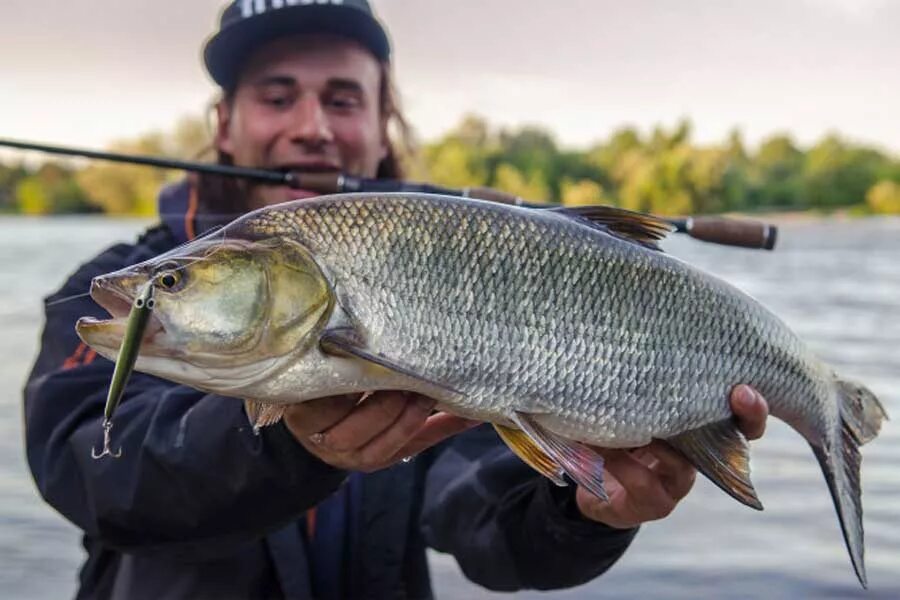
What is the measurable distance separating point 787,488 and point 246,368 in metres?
5.62

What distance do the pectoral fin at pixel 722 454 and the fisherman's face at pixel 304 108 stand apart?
170cm

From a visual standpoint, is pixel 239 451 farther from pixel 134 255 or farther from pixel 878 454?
pixel 878 454

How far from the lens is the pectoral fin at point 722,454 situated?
2201 millimetres

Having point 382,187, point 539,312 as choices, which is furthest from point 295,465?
point 382,187

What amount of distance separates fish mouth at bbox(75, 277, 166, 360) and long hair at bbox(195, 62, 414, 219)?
1.60 m

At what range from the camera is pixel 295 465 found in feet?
7.26

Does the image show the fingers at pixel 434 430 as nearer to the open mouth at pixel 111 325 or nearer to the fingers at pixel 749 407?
the fingers at pixel 749 407

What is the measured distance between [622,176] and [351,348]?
55134mm

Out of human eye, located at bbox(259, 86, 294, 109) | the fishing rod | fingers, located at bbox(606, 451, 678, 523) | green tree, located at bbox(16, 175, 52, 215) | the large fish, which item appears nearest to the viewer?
the large fish

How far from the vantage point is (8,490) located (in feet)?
22.7

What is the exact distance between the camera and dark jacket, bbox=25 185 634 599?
2.34 meters

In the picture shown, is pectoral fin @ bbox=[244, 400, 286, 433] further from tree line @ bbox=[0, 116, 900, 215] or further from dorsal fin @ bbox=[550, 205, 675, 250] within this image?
tree line @ bbox=[0, 116, 900, 215]

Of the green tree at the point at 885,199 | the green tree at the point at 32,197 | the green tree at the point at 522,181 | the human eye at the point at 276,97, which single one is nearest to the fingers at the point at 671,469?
the human eye at the point at 276,97

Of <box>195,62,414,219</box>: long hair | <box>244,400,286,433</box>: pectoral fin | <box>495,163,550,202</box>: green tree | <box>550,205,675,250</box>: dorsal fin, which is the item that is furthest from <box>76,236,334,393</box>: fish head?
<box>495,163,550,202</box>: green tree
